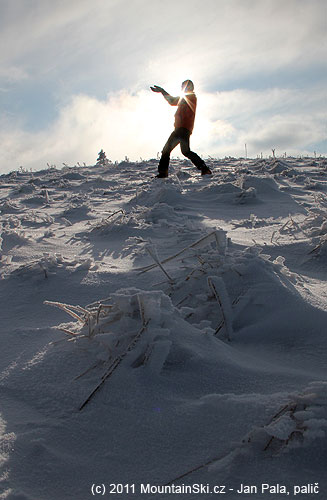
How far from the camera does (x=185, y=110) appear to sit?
605cm

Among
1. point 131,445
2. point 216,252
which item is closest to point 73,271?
point 216,252

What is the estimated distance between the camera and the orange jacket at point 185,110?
598 centimetres

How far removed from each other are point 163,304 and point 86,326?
0.25 m

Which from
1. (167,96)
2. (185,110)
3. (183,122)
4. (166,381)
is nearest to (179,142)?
(183,122)

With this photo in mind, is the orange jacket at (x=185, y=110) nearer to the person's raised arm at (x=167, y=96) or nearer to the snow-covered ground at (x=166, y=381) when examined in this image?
the person's raised arm at (x=167, y=96)

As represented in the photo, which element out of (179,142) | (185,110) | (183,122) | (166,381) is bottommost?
(166,381)

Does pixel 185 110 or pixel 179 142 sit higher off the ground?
pixel 185 110

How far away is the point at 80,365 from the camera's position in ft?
3.45

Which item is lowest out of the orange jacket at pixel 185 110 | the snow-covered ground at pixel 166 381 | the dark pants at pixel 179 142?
the snow-covered ground at pixel 166 381

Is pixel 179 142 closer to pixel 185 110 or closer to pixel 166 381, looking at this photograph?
pixel 185 110

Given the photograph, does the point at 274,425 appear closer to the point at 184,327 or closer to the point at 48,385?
the point at 184,327

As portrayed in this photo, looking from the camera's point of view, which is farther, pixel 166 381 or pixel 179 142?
pixel 179 142

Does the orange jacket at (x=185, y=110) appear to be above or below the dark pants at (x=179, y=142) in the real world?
above

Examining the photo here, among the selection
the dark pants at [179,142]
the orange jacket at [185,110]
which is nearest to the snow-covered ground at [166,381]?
the dark pants at [179,142]
